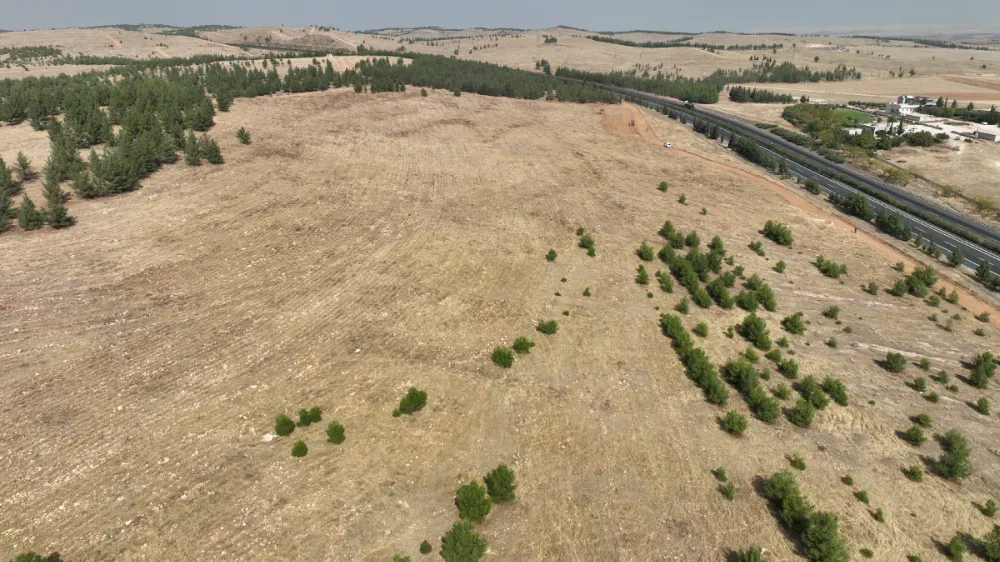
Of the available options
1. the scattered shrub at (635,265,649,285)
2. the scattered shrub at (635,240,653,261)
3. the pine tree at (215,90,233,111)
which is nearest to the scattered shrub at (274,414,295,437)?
the scattered shrub at (635,265,649,285)

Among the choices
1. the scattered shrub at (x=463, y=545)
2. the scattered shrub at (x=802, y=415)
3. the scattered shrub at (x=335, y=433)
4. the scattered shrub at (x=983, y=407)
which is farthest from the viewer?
the scattered shrub at (x=983, y=407)

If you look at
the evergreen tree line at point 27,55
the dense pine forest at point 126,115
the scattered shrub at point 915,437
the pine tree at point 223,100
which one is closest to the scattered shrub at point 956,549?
the scattered shrub at point 915,437

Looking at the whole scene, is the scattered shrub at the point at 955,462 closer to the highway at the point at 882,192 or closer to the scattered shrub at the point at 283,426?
the scattered shrub at the point at 283,426

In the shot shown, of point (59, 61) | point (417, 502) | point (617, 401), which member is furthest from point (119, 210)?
point (59, 61)

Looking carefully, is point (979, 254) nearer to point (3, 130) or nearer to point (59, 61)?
point (3, 130)

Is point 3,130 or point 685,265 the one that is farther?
point 3,130

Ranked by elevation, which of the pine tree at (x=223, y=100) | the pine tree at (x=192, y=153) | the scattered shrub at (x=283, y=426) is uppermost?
the pine tree at (x=223, y=100)

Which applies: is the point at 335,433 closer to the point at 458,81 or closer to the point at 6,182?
the point at 6,182
